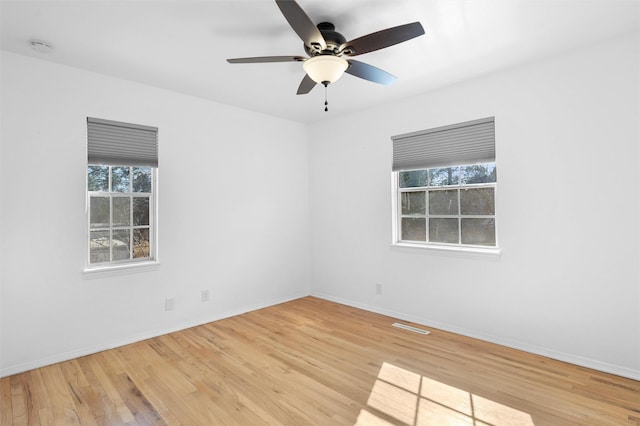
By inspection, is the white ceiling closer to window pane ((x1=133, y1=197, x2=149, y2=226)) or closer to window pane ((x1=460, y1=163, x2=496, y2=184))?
window pane ((x1=460, y1=163, x2=496, y2=184))

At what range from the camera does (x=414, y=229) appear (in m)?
4.11

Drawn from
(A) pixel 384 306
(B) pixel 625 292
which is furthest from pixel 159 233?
(B) pixel 625 292

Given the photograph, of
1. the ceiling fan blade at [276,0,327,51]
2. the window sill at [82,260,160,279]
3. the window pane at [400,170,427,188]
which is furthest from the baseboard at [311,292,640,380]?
the ceiling fan blade at [276,0,327,51]

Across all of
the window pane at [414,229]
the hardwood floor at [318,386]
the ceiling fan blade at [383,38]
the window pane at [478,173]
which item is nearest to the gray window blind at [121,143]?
the hardwood floor at [318,386]

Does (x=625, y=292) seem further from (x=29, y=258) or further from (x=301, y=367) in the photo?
(x=29, y=258)

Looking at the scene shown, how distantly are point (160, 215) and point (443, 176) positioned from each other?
3151 millimetres

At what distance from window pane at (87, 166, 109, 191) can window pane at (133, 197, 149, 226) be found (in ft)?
1.04

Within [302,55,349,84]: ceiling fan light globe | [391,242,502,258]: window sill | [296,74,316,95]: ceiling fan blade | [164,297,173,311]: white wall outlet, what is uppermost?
[296,74,316,95]: ceiling fan blade

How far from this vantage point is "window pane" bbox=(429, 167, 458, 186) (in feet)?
12.3

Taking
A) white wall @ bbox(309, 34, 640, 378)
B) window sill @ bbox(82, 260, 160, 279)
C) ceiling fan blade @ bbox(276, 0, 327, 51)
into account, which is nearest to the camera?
ceiling fan blade @ bbox(276, 0, 327, 51)

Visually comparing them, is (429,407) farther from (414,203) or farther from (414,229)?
(414,203)

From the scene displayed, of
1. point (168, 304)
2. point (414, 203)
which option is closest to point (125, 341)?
point (168, 304)

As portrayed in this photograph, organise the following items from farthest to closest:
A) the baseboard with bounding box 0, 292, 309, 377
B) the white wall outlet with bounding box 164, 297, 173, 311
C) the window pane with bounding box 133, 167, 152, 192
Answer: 1. the white wall outlet with bounding box 164, 297, 173, 311
2. the window pane with bounding box 133, 167, 152, 192
3. the baseboard with bounding box 0, 292, 309, 377

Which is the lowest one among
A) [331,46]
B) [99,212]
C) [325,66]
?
[99,212]
